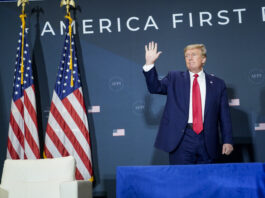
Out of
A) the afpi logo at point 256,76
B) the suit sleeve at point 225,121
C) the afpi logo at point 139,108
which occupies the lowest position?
the suit sleeve at point 225,121

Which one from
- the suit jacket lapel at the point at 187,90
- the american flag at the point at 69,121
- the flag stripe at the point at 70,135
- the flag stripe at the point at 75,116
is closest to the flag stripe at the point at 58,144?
the american flag at the point at 69,121

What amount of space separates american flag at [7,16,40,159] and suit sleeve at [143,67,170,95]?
6.40ft

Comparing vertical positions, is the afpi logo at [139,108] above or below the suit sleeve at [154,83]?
below

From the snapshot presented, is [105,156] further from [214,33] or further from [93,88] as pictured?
[214,33]

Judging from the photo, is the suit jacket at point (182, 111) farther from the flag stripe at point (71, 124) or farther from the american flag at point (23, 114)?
the american flag at point (23, 114)

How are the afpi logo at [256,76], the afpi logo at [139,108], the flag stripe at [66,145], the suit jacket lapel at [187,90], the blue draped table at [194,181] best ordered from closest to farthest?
the blue draped table at [194,181] → the suit jacket lapel at [187,90] → the flag stripe at [66,145] → the afpi logo at [256,76] → the afpi logo at [139,108]

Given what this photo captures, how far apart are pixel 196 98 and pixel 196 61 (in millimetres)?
369

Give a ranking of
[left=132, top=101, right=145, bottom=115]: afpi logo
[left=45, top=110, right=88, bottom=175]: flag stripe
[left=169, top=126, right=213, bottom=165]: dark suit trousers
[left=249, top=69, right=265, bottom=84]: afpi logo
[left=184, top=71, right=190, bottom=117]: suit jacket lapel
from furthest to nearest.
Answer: [left=132, top=101, right=145, bottom=115]: afpi logo → [left=249, top=69, right=265, bottom=84]: afpi logo → [left=45, top=110, right=88, bottom=175]: flag stripe → [left=184, top=71, right=190, bottom=117]: suit jacket lapel → [left=169, top=126, right=213, bottom=165]: dark suit trousers

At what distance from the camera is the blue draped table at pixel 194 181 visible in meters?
2.73

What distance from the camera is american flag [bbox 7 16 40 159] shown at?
5.24 metres

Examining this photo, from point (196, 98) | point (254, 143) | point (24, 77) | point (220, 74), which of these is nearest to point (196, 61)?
point (196, 98)

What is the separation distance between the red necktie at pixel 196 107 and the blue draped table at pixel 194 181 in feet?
3.86

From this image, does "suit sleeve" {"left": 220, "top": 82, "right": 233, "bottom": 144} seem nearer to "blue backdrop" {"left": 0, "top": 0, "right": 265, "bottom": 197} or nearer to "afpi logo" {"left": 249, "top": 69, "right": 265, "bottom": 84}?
"blue backdrop" {"left": 0, "top": 0, "right": 265, "bottom": 197}

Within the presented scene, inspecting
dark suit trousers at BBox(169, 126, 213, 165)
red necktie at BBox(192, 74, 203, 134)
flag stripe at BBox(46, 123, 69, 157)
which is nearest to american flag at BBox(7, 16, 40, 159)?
flag stripe at BBox(46, 123, 69, 157)
